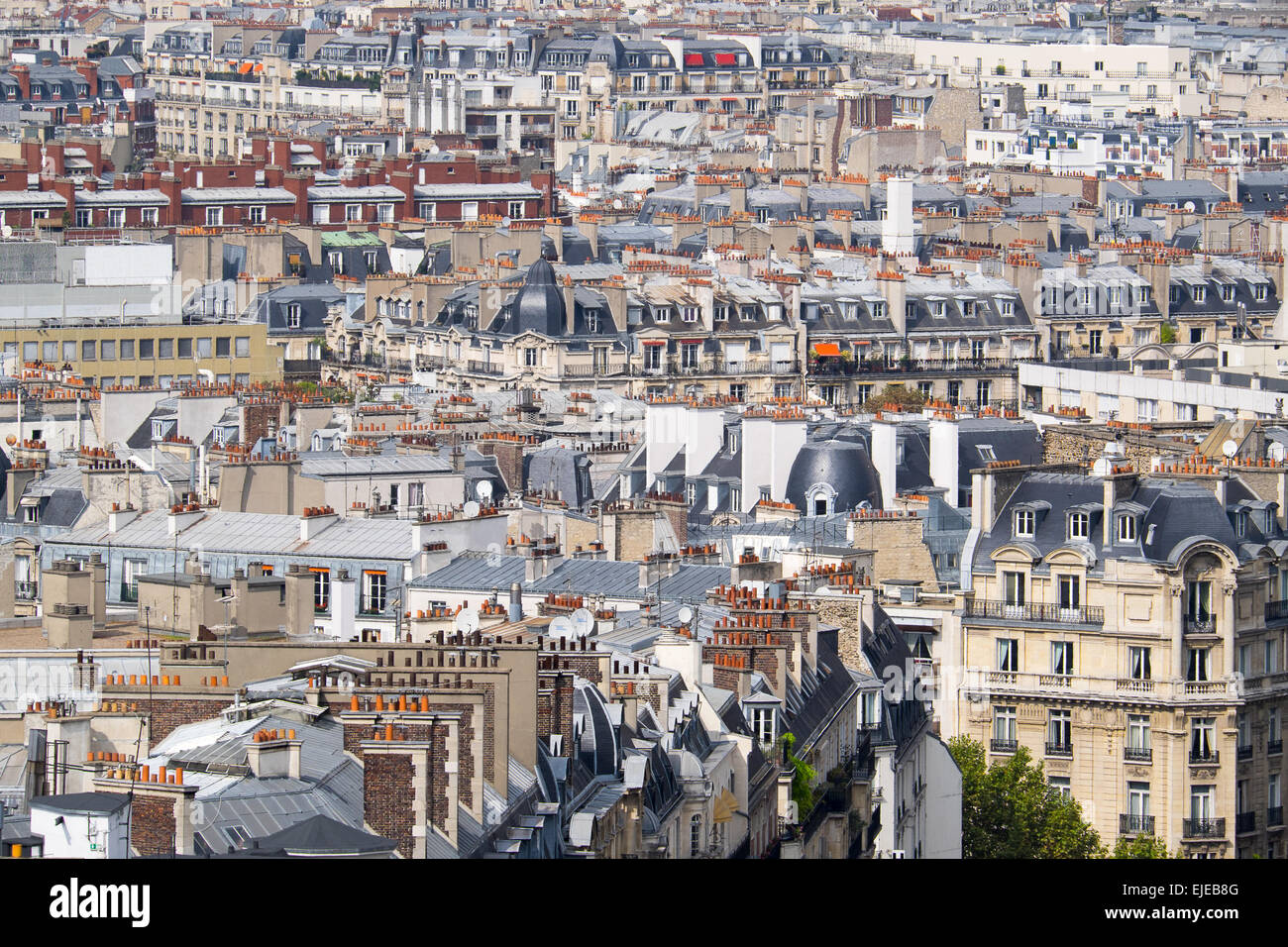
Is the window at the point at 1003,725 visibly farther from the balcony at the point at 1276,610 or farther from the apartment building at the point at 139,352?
the apartment building at the point at 139,352

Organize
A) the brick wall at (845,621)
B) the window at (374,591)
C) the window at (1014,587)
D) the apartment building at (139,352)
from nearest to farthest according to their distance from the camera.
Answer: the brick wall at (845,621), the window at (374,591), the window at (1014,587), the apartment building at (139,352)

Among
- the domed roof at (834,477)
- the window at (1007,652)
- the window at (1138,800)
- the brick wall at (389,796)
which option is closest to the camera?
the brick wall at (389,796)

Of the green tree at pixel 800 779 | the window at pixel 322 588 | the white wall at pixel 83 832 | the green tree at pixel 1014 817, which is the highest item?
the white wall at pixel 83 832

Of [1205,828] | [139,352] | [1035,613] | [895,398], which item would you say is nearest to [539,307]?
[895,398]

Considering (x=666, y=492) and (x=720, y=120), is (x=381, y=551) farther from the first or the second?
(x=720, y=120)

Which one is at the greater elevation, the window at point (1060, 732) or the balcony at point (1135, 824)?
the window at point (1060, 732)

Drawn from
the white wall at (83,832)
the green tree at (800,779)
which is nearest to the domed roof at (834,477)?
the green tree at (800,779)

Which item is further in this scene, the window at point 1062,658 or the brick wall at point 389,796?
the window at point 1062,658

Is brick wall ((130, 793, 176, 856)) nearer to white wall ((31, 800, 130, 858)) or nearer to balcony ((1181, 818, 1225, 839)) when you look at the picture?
white wall ((31, 800, 130, 858))
